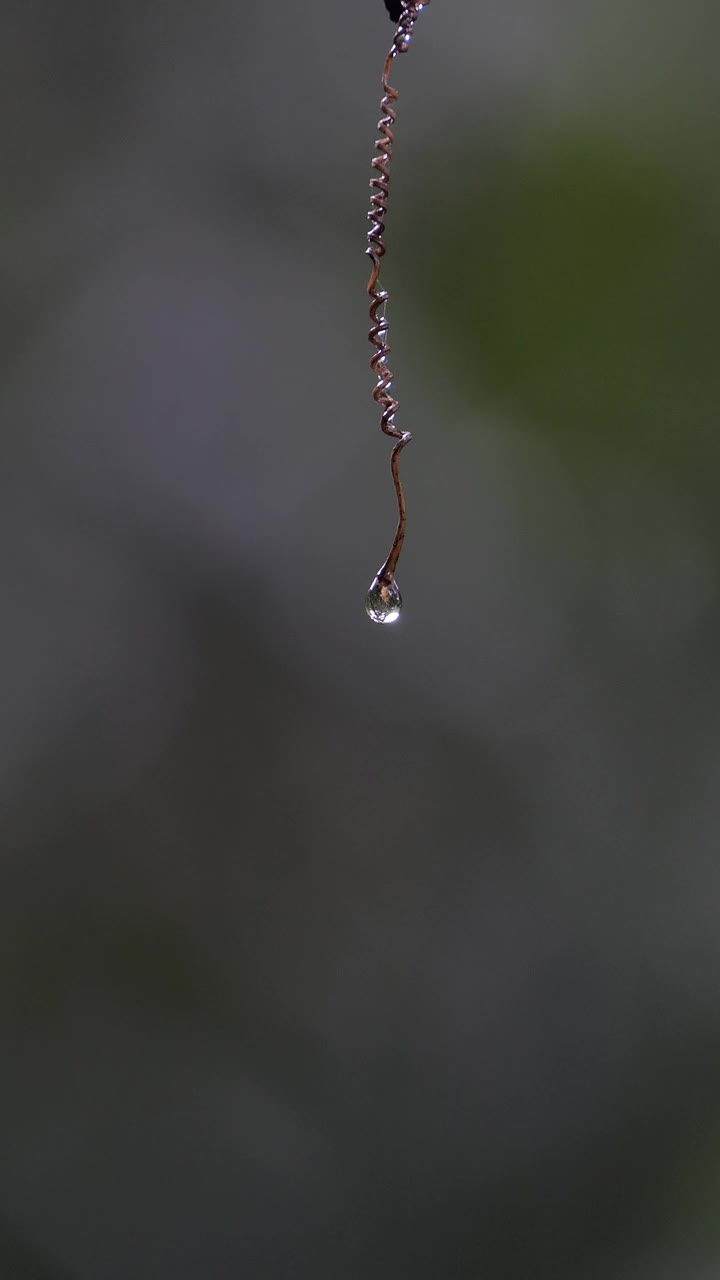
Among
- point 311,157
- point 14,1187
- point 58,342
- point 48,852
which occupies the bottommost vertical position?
point 14,1187

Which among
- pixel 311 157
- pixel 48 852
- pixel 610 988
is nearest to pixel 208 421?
pixel 311 157

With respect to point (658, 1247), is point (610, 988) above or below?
above

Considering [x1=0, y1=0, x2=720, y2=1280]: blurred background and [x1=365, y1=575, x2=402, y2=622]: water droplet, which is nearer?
[x1=365, y1=575, x2=402, y2=622]: water droplet

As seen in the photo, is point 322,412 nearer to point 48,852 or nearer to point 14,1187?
point 48,852

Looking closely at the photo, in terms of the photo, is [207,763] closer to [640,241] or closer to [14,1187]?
[14,1187]

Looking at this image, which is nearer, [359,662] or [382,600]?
[382,600]

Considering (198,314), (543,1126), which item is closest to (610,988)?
(543,1126)

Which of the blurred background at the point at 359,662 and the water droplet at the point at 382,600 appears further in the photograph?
the blurred background at the point at 359,662
